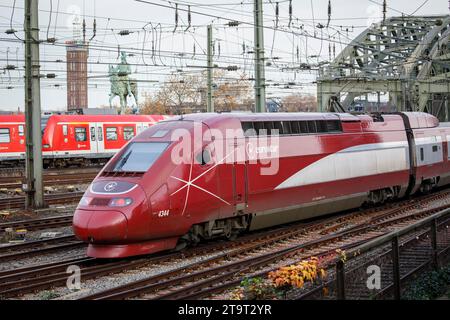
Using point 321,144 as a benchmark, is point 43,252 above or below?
below

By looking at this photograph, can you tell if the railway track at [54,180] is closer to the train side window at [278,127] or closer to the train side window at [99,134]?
the train side window at [99,134]

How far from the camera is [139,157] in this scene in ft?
42.5

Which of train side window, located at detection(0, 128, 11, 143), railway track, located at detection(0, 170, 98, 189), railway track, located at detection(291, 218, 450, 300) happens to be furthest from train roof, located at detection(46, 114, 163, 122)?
railway track, located at detection(291, 218, 450, 300)

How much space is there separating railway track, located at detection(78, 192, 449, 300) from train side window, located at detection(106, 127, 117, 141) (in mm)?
23707

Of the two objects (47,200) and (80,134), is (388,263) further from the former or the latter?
(80,134)

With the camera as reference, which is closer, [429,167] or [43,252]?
[43,252]

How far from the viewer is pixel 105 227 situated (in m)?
11.6

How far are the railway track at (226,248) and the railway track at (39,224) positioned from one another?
5028mm

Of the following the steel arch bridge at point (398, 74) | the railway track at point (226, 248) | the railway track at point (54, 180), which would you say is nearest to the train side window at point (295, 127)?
the railway track at point (226, 248)

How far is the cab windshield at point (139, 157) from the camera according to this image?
1264 cm

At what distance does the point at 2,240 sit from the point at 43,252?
228cm
